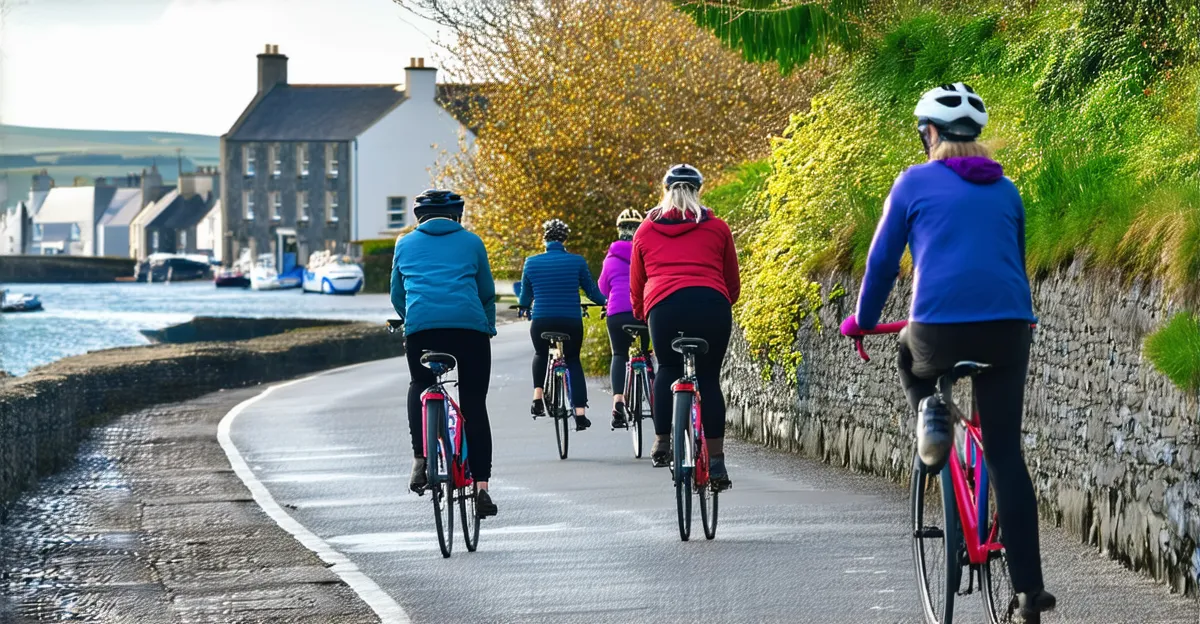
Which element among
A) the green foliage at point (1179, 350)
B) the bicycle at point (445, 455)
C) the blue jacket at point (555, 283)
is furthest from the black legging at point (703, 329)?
the blue jacket at point (555, 283)

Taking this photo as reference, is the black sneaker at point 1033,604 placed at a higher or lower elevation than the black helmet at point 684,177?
lower

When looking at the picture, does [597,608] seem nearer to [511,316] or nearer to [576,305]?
[576,305]

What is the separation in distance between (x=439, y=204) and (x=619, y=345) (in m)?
5.61

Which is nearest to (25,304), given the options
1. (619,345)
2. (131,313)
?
(131,313)

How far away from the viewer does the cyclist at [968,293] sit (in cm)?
575

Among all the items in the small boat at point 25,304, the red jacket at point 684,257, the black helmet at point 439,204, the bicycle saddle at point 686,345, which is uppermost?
the black helmet at point 439,204

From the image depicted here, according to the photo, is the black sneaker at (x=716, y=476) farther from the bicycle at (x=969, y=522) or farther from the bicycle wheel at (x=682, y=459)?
the bicycle at (x=969, y=522)

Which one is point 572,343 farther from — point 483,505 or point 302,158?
point 302,158

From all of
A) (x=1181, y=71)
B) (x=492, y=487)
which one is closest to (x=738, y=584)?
(x=492, y=487)

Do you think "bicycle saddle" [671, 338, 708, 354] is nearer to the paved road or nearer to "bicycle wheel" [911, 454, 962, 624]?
the paved road

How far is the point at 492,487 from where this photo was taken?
12.5 m

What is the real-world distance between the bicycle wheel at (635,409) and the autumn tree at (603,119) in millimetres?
11105

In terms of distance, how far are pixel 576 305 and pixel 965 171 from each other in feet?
31.2

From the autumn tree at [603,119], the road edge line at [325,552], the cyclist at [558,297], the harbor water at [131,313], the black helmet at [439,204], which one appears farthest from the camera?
the harbor water at [131,313]
